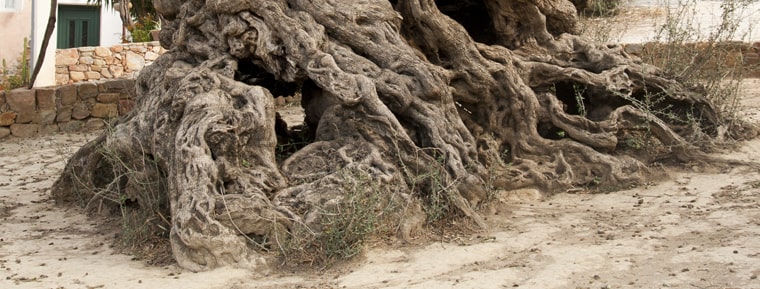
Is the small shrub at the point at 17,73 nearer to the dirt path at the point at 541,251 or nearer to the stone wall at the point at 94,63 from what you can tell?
the stone wall at the point at 94,63

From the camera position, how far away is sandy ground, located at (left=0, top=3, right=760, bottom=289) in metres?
5.39

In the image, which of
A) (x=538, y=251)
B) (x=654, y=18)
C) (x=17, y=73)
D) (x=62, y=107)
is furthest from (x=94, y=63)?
(x=538, y=251)

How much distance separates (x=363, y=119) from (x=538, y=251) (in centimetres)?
166

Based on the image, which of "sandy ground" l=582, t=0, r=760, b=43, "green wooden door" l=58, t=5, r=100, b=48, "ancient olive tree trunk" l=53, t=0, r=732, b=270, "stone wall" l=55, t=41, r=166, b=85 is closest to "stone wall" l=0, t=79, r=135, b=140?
"stone wall" l=55, t=41, r=166, b=85

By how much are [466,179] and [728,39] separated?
14.7ft

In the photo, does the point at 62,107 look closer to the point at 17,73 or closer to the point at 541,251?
→ the point at 17,73

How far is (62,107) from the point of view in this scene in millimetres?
12445

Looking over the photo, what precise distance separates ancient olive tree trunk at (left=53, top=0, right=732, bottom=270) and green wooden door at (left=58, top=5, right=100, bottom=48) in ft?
47.1

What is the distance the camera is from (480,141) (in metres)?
7.85

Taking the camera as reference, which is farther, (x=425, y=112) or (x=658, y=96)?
(x=658, y=96)

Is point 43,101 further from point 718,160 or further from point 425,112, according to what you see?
point 718,160

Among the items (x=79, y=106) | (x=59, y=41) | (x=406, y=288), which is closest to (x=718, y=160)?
(x=406, y=288)

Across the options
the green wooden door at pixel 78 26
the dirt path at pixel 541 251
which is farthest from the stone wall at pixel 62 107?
the green wooden door at pixel 78 26

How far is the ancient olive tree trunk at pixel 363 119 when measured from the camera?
20.5 ft
